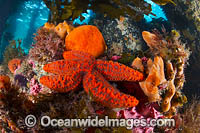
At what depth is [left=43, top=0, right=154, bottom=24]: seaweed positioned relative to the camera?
5.85 meters

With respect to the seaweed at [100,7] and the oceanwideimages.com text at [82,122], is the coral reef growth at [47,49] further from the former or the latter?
the seaweed at [100,7]

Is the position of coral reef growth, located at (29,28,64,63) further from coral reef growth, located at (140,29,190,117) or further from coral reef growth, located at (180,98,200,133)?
coral reef growth, located at (180,98,200,133)

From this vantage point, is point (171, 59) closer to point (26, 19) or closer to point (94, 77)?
point (94, 77)


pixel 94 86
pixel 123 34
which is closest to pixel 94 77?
pixel 94 86

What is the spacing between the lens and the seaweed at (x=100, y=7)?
5.85m

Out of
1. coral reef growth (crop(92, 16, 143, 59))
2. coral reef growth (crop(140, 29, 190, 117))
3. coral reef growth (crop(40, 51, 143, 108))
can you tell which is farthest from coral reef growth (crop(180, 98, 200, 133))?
coral reef growth (crop(92, 16, 143, 59))

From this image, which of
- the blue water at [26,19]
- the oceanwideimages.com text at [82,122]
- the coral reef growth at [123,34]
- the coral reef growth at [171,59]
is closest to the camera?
the oceanwideimages.com text at [82,122]

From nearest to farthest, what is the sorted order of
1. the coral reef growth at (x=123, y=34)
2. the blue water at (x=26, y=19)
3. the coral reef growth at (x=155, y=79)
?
1. the coral reef growth at (x=155, y=79)
2. the coral reef growth at (x=123, y=34)
3. the blue water at (x=26, y=19)

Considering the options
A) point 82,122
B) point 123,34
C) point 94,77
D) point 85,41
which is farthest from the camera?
point 123,34

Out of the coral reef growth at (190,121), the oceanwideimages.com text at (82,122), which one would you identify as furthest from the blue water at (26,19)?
the coral reef growth at (190,121)

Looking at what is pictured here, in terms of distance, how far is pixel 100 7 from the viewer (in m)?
6.02

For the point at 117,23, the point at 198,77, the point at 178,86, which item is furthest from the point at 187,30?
the point at 178,86

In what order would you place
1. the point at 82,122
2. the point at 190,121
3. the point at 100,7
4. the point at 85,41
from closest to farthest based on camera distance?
the point at 82,122, the point at 85,41, the point at 190,121, the point at 100,7

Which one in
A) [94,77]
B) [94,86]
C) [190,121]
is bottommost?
[190,121]
